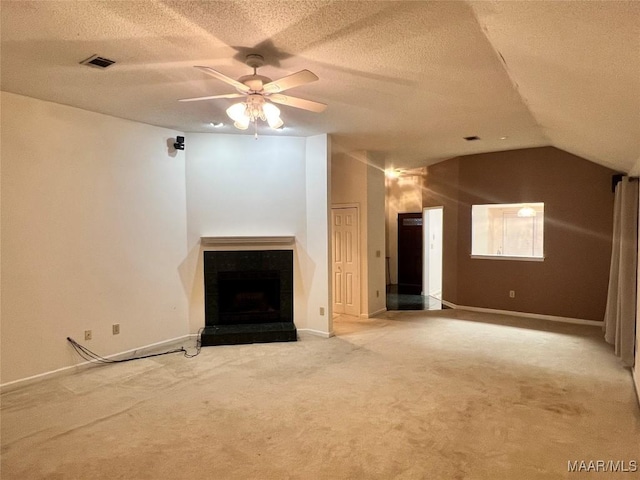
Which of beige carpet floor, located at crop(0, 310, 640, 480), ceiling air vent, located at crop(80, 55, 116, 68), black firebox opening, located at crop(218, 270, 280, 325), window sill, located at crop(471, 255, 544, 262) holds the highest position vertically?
ceiling air vent, located at crop(80, 55, 116, 68)

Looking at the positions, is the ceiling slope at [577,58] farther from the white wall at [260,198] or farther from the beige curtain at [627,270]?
the white wall at [260,198]

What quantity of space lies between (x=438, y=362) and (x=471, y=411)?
1107 millimetres

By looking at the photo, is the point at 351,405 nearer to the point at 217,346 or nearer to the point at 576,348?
the point at 217,346

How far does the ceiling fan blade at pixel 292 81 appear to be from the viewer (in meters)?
2.31

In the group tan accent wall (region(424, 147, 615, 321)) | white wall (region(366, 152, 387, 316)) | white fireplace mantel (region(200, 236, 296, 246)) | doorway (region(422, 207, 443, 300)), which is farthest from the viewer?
doorway (region(422, 207, 443, 300))

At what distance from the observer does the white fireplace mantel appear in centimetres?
505

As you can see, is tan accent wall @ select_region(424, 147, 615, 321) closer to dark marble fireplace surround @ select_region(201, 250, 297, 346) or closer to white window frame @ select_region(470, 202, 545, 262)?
white window frame @ select_region(470, 202, 545, 262)

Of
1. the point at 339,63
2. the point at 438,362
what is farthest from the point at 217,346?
the point at 339,63

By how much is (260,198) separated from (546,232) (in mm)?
4597

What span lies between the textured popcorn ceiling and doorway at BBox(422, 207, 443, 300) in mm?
4493

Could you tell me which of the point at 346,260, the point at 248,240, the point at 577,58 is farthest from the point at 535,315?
the point at 577,58

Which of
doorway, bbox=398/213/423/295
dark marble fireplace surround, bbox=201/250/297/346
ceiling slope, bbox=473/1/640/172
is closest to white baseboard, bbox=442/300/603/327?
doorway, bbox=398/213/423/295

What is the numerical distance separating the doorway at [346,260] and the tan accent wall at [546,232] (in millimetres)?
2025

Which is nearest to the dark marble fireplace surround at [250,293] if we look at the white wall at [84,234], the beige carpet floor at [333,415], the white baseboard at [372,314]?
the white wall at [84,234]
